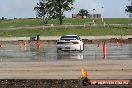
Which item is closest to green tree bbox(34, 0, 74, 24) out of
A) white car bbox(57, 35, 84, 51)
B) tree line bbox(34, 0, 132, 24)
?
tree line bbox(34, 0, 132, 24)

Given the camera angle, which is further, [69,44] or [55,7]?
[55,7]

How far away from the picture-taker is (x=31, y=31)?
76.6 m

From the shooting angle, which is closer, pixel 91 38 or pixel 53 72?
pixel 53 72

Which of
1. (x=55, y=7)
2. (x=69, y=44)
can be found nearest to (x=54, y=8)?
(x=55, y=7)

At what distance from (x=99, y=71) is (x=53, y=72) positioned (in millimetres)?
1755

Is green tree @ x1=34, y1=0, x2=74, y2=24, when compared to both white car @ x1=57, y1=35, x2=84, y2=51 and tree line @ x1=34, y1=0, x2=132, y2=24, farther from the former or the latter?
white car @ x1=57, y1=35, x2=84, y2=51

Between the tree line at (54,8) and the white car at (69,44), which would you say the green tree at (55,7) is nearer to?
the tree line at (54,8)

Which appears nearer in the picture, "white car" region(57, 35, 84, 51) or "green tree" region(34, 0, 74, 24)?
"white car" region(57, 35, 84, 51)

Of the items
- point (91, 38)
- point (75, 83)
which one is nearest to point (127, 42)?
point (91, 38)

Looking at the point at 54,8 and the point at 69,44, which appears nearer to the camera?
the point at 69,44

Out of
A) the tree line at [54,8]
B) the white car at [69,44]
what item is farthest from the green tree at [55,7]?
the white car at [69,44]

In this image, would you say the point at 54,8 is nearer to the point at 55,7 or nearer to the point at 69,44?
the point at 55,7

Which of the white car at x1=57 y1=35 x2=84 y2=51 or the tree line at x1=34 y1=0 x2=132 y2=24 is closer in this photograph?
the white car at x1=57 y1=35 x2=84 y2=51

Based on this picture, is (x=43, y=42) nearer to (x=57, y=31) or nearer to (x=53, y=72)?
(x=57, y=31)
